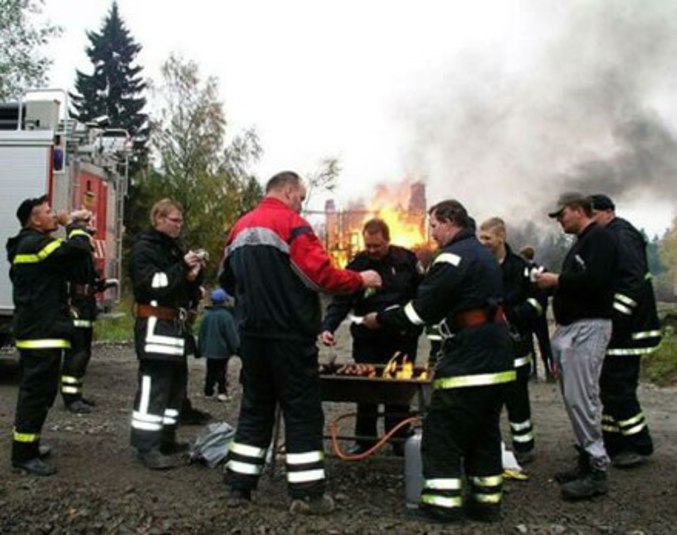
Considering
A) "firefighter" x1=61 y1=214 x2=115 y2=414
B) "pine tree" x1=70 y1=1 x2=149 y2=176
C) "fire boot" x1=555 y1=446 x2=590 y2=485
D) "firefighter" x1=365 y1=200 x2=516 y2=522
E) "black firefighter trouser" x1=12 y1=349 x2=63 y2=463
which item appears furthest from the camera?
"pine tree" x1=70 y1=1 x2=149 y2=176

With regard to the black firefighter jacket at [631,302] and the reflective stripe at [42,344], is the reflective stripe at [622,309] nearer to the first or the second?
the black firefighter jacket at [631,302]

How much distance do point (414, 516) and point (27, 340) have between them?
9.59 ft

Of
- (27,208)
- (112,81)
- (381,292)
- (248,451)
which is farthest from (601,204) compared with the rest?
(112,81)

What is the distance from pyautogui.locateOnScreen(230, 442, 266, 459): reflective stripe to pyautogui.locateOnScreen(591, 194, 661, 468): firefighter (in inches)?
111

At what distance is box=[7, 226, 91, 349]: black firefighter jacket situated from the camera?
515 cm

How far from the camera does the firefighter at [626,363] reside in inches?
225

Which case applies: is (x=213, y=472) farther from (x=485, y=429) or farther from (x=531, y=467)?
(x=531, y=467)

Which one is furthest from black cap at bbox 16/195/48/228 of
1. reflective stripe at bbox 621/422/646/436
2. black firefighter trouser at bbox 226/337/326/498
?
reflective stripe at bbox 621/422/646/436

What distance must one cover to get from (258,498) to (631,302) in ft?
10.5

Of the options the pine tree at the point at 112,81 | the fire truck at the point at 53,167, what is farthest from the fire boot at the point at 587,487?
the pine tree at the point at 112,81

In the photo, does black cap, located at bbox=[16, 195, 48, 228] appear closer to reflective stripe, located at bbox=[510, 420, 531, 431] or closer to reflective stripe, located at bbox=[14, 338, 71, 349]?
reflective stripe, located at bbox=[14, 338, 71, 349]

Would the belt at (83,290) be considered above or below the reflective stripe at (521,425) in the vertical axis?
above

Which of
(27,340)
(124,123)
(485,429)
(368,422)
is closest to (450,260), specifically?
(485,429)

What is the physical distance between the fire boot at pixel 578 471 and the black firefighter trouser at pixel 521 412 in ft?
Answer: 1.36
